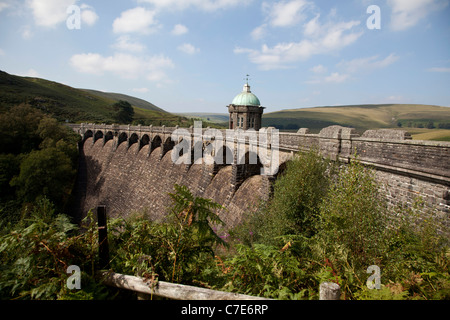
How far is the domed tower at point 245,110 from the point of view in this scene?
2644 centimetres

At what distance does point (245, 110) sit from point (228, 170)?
840 centimetres

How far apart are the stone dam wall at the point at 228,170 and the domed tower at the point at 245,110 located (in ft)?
17.1

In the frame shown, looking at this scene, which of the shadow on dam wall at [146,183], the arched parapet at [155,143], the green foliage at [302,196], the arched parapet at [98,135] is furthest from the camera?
the arched parapet at [98,135]

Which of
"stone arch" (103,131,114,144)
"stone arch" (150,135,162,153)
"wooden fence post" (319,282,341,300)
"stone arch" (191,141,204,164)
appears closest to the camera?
"wooden fence post" (319,282,341,300)

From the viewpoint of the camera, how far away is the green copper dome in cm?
2652

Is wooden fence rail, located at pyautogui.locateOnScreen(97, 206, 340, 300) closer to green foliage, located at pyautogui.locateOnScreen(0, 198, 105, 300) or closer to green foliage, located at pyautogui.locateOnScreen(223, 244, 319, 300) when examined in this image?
green foliage, located at pyautogui.locateOnScreen(0, 198, 105, 300)

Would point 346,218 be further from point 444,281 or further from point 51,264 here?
point 51,264

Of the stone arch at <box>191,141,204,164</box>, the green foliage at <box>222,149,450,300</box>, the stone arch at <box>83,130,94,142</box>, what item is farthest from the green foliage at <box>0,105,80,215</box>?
the green foliage at <box>222,149,450,300</box>

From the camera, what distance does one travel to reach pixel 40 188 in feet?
96.6

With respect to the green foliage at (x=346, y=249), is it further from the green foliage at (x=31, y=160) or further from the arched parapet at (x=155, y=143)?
the green foliage at (x=31, y=160)

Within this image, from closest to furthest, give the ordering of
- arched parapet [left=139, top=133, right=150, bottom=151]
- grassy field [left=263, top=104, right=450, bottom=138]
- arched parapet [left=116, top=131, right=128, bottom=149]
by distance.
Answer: arched parapet [left=139, top=133, right=150, bottom=151]
arched parapet [left=116, top=131, right=128, bottom=149]
grassy field [left=263, top=104, right=450, bottom=138]

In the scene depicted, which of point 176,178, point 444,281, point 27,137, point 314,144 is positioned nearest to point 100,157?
point 27,137

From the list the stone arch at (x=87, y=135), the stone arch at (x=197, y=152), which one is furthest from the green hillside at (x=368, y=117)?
the stone arch at (x=197, y=152)

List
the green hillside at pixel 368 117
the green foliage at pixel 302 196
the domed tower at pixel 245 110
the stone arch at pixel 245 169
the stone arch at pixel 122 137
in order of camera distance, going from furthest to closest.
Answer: the green hillside at pixel 368 117
the stone arch at pixel 122 137
the domed tower at pixel 245 110
the stone arch at pixel 245 169
the green foliage at pixel 302 196
